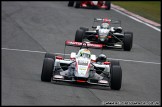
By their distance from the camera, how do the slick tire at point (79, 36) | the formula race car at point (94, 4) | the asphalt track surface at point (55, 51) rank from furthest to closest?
the formula race car at point (94, 4), the slick tire at point (79, 36), the asphalt track surface at point (55, 51)

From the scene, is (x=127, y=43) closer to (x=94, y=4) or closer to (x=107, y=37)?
(x=107, y=37)

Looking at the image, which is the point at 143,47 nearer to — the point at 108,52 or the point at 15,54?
the point at 108,52

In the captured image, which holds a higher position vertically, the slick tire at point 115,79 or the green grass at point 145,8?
the green grass at point 145,8

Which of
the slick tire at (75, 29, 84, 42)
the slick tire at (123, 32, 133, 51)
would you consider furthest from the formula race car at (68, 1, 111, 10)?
the slick tire at (123, 32, 133, 51)

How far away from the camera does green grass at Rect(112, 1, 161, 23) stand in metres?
37.3

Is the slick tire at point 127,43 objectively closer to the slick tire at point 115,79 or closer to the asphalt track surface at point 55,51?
the asphalt track surface at point 55,51

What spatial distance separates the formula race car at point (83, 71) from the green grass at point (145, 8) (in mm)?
18159

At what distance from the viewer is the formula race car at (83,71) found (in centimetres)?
1609

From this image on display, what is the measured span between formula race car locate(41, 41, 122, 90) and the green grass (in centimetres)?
1816

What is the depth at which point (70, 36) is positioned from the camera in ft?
90.7

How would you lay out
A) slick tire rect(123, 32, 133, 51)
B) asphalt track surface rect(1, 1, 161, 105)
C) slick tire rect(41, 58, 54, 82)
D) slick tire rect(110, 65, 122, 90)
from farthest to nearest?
slick tire rect(123, 32, 133, 51) < slick tire rect(41, 58, 54, 82) < slick tire rect(110, 65, 122, 90) < asphalt track surface rect(1, 1, 161, 105)

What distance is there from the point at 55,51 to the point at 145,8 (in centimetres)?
1936

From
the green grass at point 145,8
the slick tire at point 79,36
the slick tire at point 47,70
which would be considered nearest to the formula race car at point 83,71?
the slick tire at point 47,70

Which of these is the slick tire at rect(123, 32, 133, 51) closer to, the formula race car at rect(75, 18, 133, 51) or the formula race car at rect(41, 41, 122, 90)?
the formula race car at rect(75, 18, 133, 51)
